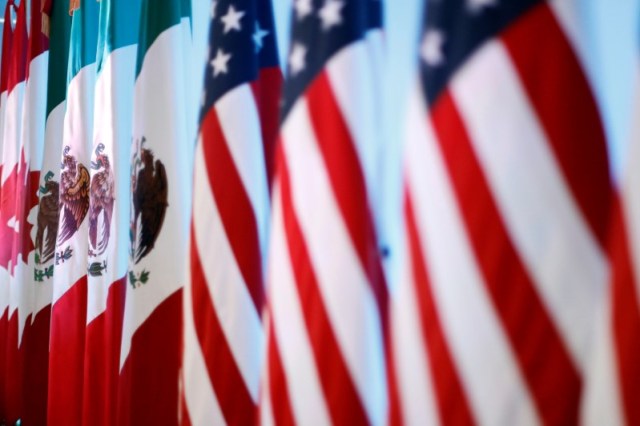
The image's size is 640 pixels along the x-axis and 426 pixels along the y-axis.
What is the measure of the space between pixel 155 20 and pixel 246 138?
0.52 m

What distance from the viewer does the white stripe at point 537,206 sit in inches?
24.5

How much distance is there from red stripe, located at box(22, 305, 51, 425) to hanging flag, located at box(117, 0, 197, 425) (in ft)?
2.95

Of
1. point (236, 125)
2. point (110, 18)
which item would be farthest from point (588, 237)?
point (110, 18)

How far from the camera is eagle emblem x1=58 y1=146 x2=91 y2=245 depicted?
158cm

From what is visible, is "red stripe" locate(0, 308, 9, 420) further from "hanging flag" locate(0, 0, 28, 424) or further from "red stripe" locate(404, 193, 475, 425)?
"red stripe" locate(404, 193, 475, 425)

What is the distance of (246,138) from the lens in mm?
1008

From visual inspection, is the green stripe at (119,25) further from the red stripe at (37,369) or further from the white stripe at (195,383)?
the red stripe at (37,369)

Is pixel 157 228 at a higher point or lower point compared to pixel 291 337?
higher

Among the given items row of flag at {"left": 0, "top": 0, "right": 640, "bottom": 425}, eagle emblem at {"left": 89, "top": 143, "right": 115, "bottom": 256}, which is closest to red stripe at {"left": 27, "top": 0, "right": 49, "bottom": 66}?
row of flag at {"left": 0, "top": 0, "right": 640, "bottom": 425}

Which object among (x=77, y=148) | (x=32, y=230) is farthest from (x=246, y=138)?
(x=32, y=230)

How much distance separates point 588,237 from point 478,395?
25 centimetres

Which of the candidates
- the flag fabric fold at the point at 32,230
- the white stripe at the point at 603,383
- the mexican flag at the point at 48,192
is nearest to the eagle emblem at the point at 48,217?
the mexican flag at the point at 48,192

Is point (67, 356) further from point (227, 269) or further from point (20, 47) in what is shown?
point (20, 47)

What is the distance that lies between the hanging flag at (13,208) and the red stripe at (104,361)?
0.79 meters
